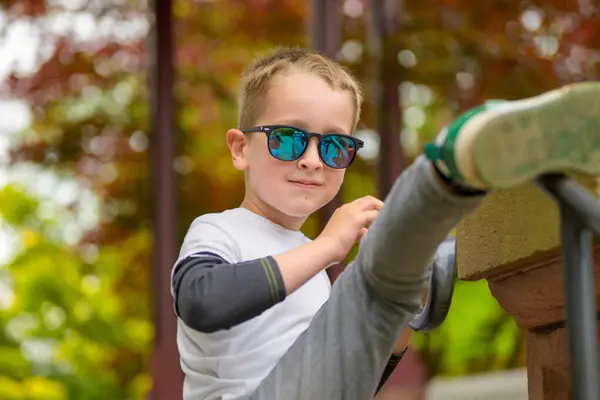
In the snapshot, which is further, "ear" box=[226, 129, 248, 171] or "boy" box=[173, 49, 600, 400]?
"ear" box=[226, 129, 248, 171]

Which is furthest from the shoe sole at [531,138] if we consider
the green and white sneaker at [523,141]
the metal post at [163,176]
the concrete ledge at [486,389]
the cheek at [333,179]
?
the concrete ledge at [486,389]

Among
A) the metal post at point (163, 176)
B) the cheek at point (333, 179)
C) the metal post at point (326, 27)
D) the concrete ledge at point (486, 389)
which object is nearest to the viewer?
the cheek at point (333, 179)

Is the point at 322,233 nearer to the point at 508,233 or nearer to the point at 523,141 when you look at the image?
the point at 508,233

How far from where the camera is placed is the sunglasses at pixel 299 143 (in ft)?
4.48

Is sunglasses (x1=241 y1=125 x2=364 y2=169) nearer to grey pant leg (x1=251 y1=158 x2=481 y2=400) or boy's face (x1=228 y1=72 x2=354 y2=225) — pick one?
boy's face (x1=228 y1=72 x2=354 y2=225)

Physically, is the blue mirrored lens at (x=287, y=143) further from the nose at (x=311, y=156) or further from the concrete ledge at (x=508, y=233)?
the concrete ledge at (x=508, y=233)

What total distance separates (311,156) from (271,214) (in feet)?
0.59

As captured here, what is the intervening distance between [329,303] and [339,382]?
0.12m

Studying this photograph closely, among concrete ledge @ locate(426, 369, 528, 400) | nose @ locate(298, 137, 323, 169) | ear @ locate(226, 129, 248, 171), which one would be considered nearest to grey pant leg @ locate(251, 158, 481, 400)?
nose @ locate(298, 137, 323, 169)

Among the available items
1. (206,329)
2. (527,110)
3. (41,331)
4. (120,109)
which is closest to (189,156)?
(120,109)

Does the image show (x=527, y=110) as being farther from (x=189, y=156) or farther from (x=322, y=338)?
(x=189, y=156)

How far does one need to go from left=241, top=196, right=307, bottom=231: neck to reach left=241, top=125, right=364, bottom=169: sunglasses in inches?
6.3

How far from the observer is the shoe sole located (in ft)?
2.90

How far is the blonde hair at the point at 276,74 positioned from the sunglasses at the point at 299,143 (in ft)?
0.29
